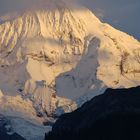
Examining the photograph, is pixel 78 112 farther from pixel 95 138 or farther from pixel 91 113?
pixel 95 138

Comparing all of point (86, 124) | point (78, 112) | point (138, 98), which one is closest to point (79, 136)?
point (86, 124)

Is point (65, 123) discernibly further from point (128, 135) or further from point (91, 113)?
point (128, 135)

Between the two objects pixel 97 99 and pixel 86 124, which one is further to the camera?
pixel 97 99

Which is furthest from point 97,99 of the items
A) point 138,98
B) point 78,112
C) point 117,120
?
point 117,120

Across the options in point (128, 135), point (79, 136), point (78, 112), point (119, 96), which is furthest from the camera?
point (78, 112)

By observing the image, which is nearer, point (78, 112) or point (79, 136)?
point (79, 136)

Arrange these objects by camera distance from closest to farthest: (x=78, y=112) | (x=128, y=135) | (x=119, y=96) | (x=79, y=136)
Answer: (x=128, y=135), (x=79, y=136), (x=119, y=96), (x=78, y=112)
